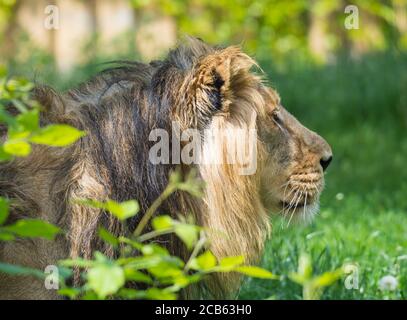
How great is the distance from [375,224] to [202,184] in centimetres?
267

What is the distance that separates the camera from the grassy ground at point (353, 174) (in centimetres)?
486

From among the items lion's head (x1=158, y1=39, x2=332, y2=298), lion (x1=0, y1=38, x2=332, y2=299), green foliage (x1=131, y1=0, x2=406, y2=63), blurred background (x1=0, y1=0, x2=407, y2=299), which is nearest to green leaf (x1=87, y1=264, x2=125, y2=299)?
lion (x1=0, y1=38, x2=332, y2=299)

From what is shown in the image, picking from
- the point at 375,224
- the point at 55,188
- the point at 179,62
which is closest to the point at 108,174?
the point at 55,188

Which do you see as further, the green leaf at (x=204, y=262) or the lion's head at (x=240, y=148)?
the lion's head at (x=240, y=148)

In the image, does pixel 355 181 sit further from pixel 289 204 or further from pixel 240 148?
pixel 240 148

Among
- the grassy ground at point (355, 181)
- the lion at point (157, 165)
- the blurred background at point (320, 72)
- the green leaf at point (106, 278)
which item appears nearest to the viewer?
the green leaf at point (106, 278)

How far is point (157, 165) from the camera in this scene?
3.76 metres

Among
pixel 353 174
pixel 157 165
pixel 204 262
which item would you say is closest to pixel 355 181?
pixel 353 174

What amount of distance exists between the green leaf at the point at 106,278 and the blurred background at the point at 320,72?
198 centimetres

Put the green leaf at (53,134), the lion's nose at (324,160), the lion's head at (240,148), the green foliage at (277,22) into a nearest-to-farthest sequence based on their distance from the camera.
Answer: the green leaf at (53,134), the lion's head at (240,148), the lion's nose at (324,160), the green foliage at (277,22)

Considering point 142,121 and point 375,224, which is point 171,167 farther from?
point 375,224

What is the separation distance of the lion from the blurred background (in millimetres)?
425

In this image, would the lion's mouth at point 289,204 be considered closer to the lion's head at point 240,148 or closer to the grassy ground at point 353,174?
the lion's head at point 240,148

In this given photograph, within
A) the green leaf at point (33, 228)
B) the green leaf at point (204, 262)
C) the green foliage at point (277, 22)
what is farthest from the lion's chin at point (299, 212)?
the green foliage at point (277, 22)
